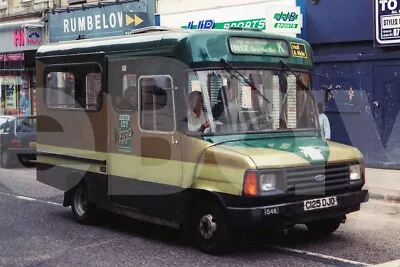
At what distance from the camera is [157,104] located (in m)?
7.53

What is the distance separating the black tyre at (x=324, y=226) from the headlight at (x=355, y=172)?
0.67 meters

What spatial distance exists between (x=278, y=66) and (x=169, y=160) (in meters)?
1.77

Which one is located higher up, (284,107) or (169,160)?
(284,107)

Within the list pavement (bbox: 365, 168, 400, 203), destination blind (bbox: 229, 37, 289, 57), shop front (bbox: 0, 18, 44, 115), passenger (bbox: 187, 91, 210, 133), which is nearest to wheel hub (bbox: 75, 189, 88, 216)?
passenger (bbox: 187, 91, 210, 133)

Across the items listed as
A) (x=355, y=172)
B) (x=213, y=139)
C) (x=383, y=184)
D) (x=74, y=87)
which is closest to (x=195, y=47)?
(x=213, y=139)

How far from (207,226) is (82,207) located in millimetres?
2877

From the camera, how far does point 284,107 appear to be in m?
7.54

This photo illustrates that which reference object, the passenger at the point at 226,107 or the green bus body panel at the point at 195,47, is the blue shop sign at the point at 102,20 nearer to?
the green bus body panel at the point at 195,47

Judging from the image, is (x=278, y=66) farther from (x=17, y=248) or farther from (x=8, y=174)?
(x=8, y=174)

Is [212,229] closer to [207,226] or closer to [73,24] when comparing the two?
[207,226]

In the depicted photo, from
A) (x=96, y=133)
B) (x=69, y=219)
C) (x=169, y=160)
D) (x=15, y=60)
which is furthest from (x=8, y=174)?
(x=15, y=60)

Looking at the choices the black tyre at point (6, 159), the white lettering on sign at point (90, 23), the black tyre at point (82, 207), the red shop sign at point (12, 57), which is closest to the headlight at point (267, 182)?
the black tyre at point (82, 207)

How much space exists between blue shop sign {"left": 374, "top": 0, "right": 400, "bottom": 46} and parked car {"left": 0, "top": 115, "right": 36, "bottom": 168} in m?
9.40

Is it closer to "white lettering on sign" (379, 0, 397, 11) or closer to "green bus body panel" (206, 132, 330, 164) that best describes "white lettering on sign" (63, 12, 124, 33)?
"white lettering on sign" (379, 0, 397, 11)
